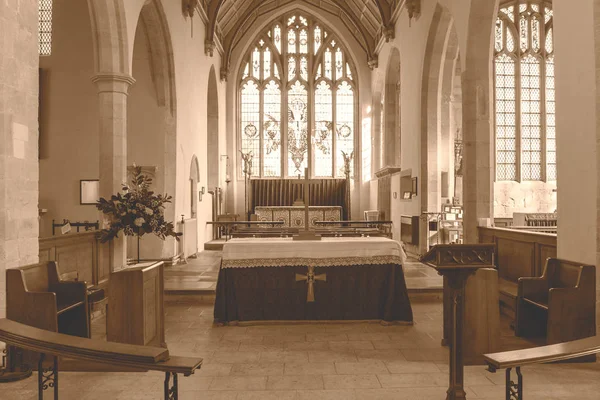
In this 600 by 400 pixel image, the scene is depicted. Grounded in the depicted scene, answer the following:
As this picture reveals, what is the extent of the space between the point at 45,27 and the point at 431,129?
8.80 metres

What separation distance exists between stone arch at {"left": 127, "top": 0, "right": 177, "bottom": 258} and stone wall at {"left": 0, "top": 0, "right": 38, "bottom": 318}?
5231 mm

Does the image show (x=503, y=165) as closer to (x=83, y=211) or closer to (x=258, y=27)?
(x=258, y=27)

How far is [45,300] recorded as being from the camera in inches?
154

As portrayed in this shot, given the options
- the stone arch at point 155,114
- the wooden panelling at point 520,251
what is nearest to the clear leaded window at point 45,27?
the stone arch at point 155,114

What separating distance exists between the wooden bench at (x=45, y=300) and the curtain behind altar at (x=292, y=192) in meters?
13.3

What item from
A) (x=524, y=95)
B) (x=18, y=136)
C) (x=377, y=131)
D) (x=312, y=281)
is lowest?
(x=312, y=281)

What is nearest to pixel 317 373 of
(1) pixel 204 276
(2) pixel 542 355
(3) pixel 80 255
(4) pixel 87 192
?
(2) pixel 542 355

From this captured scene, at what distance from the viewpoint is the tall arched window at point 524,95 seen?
562 inches

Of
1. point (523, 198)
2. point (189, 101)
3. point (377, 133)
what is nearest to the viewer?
point (189, 101)

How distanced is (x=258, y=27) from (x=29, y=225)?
14.9m

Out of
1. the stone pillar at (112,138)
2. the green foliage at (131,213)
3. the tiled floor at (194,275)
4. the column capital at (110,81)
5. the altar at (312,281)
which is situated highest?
the column capital at (110,81)

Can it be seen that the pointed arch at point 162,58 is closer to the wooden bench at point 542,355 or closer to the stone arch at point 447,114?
the stone arch at point 447,114

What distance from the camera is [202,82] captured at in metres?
13.3

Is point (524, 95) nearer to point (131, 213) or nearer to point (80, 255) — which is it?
point (131, 213)
